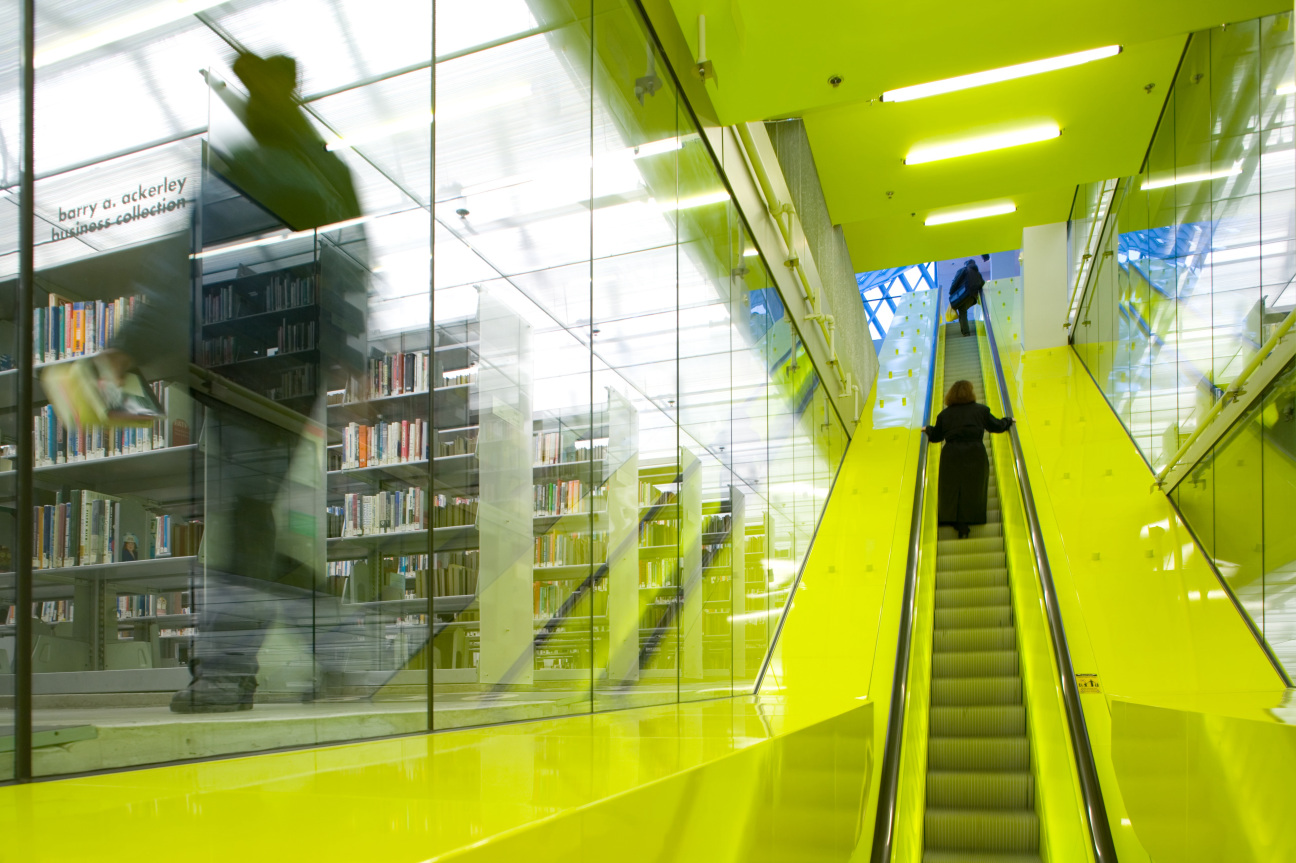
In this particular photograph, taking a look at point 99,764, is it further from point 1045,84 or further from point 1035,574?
point 1045,84

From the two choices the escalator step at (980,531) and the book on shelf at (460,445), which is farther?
the escalator step at (980,531)

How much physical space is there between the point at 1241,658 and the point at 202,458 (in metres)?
5.59

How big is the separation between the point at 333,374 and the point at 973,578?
7070 mm

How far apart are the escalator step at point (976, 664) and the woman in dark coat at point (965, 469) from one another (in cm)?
225

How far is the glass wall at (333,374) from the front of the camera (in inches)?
76.0

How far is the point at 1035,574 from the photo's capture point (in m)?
6.69

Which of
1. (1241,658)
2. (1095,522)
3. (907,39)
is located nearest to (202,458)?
(907,39)

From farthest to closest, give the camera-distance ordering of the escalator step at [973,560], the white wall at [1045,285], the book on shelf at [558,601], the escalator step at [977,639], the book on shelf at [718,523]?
the white wall at [1045,285]
the escalator step at [973,560]
the escalator step at [977,639]
the book on shelf at [718,523]
the book on shelf at [558,601]

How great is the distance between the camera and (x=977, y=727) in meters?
6.43

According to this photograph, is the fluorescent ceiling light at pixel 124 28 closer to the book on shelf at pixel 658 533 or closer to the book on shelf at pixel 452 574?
the book on shelf at pixel 452 574

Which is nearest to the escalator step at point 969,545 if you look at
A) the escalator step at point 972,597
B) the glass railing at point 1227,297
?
the escalator step at point 972,597

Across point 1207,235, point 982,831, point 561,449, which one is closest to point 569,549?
point 561,449

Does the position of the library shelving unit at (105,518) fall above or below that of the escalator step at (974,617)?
above

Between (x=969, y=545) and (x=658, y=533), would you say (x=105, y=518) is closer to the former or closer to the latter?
(x=658, y=533)
